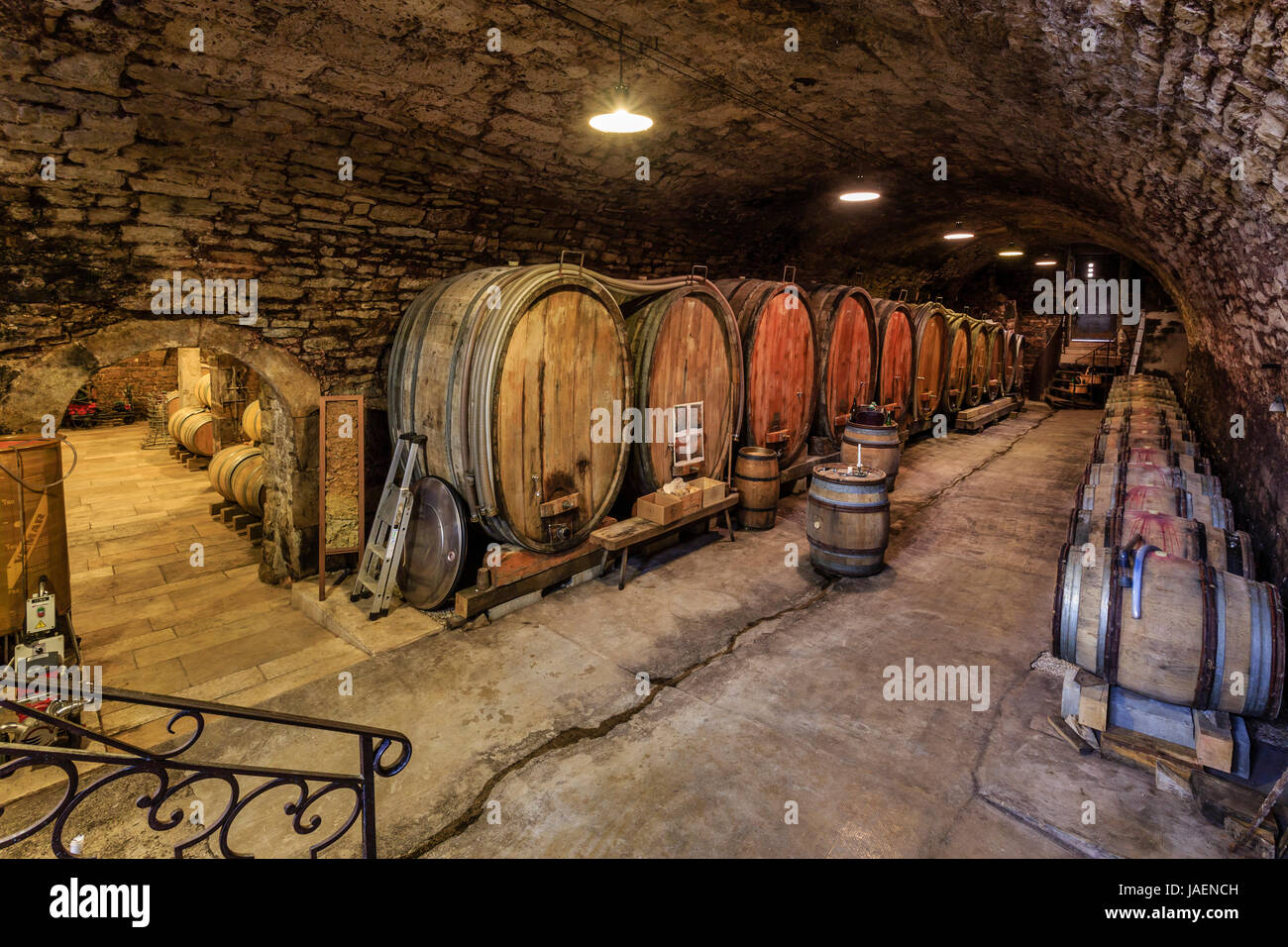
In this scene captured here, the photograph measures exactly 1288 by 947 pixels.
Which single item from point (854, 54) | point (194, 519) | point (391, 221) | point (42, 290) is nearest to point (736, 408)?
point (854, 54)

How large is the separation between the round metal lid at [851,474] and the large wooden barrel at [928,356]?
5.09 m

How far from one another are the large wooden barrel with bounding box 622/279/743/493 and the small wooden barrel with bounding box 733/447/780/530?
19 cm

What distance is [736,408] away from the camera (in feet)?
20.4

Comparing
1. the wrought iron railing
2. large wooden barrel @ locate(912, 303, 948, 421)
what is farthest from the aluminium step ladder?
large wooden barrel @ locate(912, 303, 948, 421)

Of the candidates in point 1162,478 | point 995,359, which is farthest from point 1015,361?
point 1162,478

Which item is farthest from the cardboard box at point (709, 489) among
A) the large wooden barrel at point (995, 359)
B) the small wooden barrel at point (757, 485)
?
the large wooden barrel at point (995, 359)

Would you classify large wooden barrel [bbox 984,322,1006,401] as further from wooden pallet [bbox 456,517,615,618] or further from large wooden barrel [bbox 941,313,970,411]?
wooden pallet [bbox 456,517,615,618]

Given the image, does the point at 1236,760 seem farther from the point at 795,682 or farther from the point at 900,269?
the point at 900,269

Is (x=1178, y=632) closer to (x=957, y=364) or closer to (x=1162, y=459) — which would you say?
(x=1162, y=459)

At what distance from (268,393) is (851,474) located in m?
4.57

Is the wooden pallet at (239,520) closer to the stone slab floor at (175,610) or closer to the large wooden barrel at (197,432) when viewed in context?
the stone slab floor at (175,610)

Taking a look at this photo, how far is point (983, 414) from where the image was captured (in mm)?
11938

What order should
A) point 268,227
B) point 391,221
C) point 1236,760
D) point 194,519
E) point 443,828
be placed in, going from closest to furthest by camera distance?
1. point 443,828
2. point 1236,760
3. point 268,227
4. point 391,221
5. point 194,519
